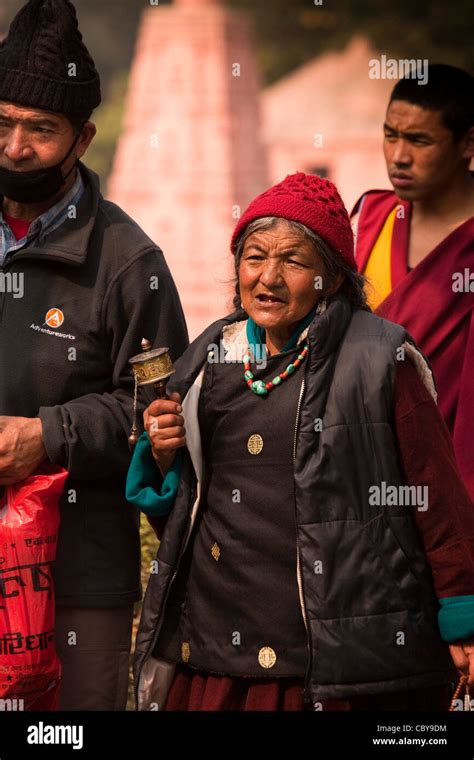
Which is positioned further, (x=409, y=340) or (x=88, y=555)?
(x=88, y=555)

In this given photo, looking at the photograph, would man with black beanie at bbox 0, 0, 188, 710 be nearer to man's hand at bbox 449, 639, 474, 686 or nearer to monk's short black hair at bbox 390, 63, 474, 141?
man's hand at bbox 449, 639, 474, 686

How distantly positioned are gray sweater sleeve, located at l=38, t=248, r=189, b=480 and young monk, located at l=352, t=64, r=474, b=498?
105 centimetres

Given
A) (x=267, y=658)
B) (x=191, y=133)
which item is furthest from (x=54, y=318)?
(x=191, y=133)

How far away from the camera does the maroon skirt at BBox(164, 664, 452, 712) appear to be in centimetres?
316

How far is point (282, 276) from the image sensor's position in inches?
127

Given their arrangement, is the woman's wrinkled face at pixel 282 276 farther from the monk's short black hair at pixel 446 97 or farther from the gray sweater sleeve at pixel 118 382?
the monk's short black hair at pixel 446 97

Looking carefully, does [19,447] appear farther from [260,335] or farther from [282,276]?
[282,276]

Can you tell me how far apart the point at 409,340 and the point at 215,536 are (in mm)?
656

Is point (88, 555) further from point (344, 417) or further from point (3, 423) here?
point (344, 417)

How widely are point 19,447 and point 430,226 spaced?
6.05 feet

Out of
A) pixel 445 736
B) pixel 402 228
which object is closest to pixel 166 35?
pixel 402 228

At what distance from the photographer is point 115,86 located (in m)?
10.5

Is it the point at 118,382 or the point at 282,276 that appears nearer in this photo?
the point at 282,276

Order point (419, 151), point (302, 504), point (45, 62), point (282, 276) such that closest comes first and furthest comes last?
1. point (302, 504)
2. point (282, 276)
3. point (45, 62)
4. point (419, 151)
